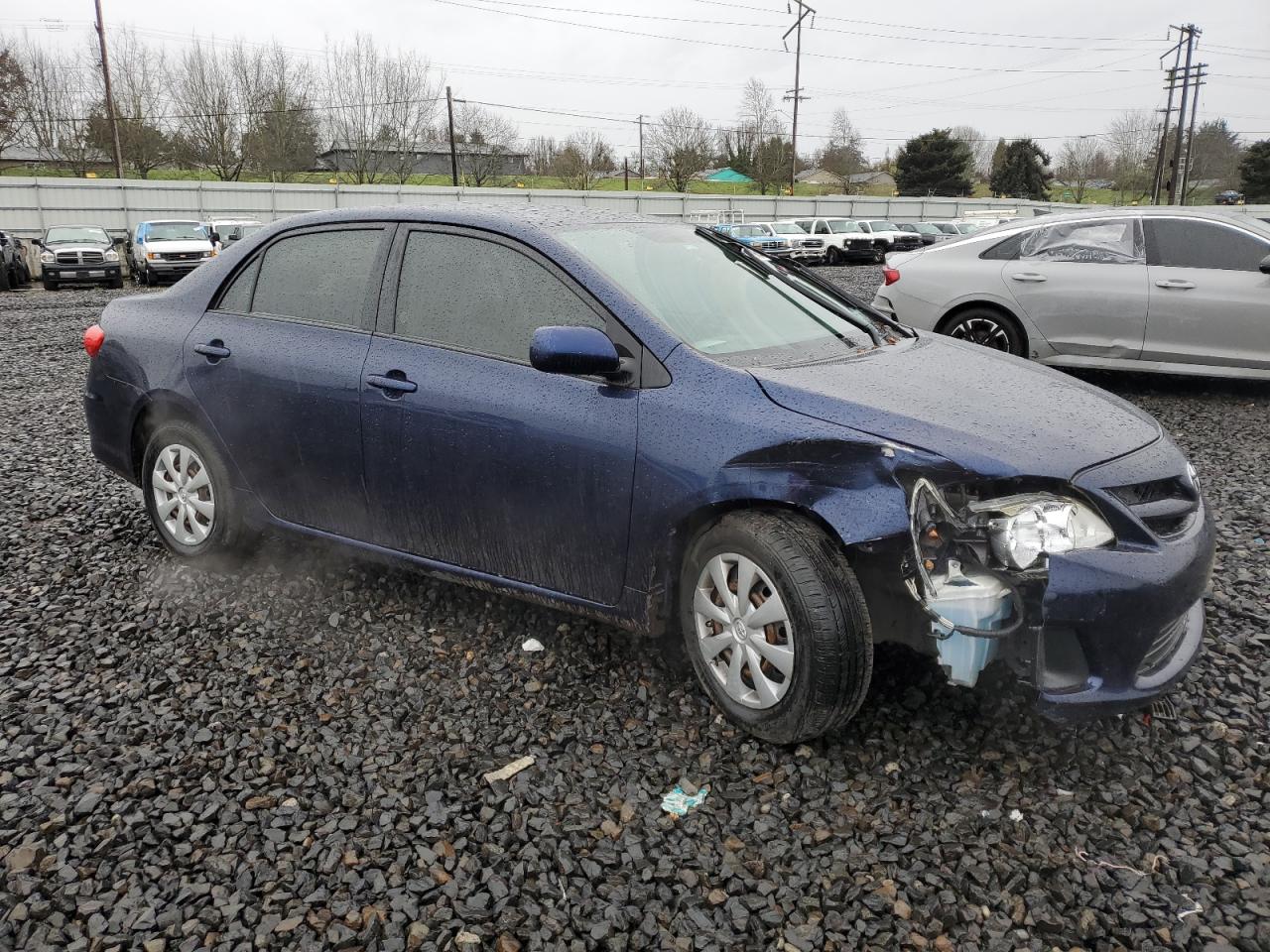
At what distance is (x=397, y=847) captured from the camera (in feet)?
8.20

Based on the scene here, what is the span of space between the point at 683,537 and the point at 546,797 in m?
0.88

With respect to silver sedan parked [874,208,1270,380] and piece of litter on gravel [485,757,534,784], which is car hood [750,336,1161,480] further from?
silver sedan parked [874,208,1270,380]

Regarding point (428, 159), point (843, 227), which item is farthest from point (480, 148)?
point (843, 227)

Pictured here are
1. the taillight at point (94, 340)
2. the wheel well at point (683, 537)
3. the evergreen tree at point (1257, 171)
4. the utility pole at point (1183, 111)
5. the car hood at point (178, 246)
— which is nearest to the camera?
the wheel well at point (683, 537)

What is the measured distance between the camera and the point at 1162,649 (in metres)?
2.75

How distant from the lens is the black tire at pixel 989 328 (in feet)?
26.5

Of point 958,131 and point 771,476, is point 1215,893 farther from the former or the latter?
point 958,131

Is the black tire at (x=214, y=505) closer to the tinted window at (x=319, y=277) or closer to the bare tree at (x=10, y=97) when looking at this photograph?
the tinted window at (x=319, y=277)

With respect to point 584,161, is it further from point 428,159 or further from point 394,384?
point 394,384

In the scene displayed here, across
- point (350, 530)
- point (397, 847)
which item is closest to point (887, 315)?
point (350, 530)

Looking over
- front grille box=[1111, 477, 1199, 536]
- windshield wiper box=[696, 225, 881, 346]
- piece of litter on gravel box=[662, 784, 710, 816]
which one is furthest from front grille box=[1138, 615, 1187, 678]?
windshield wiper box=[696, 225, 881, 346]

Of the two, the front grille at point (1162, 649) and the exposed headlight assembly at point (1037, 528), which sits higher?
the exposed headlight assembly at point (1037, 528)

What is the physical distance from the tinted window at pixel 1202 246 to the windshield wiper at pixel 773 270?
5129mm

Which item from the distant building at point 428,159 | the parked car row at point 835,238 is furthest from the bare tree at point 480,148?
the parked car row at point 835,238
